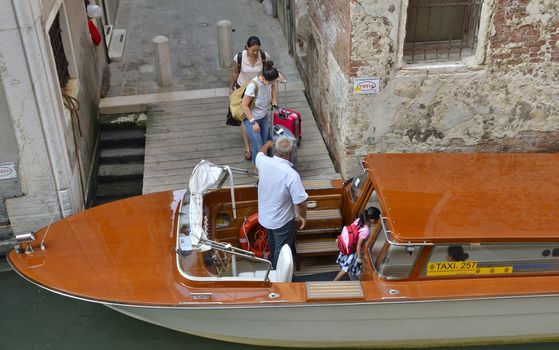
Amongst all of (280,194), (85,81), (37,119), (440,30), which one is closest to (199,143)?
(85,81)

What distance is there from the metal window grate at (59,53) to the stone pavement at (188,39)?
1.79 m

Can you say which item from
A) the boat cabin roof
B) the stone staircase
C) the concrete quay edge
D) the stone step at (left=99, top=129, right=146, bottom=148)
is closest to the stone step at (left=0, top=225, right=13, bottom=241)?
the stone staircase

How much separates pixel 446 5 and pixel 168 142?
3.88m

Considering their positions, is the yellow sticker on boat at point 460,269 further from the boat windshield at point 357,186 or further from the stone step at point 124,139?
the stone step at point 124,139

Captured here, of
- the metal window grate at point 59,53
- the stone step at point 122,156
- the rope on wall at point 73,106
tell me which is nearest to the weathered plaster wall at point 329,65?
the stone step at point 122,156

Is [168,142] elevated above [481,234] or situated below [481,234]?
below

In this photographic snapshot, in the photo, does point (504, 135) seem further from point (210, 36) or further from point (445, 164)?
point (210, 36)

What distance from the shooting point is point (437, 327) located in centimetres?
534

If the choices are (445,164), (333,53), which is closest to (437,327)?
(445,164)

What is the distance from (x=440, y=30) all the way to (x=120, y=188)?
4.57m

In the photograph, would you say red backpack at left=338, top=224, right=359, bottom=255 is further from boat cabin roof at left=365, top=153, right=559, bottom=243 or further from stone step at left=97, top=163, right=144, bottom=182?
stone step at left=97, top=163, right=144, bottom=182

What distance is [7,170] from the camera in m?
6.38

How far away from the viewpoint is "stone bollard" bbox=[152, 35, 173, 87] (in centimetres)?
891

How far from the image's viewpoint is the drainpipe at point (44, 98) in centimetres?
564
